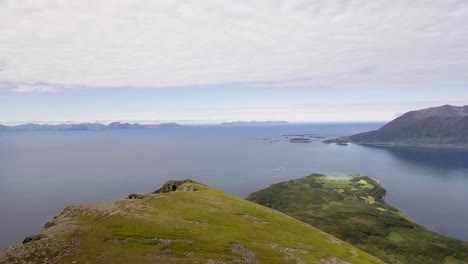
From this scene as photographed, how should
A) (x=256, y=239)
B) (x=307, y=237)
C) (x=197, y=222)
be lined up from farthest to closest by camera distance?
(x=307, y=237)
(x=197, y=222)
(x=256, y=239)

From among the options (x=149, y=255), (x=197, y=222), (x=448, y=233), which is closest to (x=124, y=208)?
(x=197, y=222)

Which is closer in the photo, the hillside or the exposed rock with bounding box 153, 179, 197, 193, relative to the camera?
the hillside

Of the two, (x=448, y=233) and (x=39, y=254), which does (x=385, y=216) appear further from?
(x=39, y=254)

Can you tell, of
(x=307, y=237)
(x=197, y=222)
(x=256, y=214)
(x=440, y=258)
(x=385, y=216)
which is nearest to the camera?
(x=197, y=222)

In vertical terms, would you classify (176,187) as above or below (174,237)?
below

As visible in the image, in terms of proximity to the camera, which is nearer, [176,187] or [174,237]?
[174,237]

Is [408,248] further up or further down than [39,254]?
further down

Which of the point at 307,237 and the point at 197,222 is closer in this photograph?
the point at 197,222

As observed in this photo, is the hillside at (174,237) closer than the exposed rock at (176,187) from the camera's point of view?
Yes
